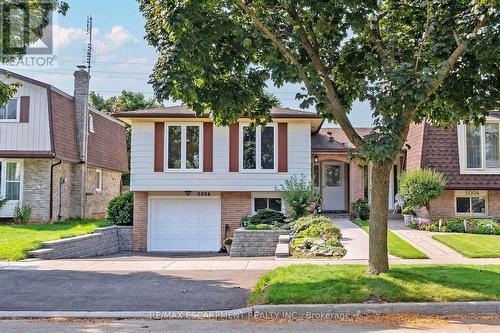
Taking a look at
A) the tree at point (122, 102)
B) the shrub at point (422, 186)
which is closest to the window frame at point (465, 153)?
the shrub at point (422, 186)

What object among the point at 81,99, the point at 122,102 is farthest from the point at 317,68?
the point at 122,102

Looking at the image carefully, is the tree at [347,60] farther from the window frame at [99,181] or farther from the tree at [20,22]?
the window frame at [99,181]

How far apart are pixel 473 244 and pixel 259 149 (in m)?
9.18

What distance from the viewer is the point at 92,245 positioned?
656 inches

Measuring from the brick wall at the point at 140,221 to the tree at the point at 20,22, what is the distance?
8.39 metres

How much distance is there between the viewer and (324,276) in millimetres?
9172

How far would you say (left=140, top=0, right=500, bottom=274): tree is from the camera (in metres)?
8.09

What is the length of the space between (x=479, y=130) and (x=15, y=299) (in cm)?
1779

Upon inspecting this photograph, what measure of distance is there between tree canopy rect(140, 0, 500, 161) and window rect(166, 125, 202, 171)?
10.1 meters

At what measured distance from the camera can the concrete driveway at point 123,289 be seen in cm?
837

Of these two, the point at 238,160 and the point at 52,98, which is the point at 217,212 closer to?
the point at 238,160

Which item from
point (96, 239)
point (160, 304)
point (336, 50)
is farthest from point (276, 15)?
point (96, 239)

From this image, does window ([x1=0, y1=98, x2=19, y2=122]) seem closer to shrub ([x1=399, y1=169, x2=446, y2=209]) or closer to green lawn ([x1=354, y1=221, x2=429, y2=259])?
green lawn ([x1=354, y1=221, x2=429, y2=259])

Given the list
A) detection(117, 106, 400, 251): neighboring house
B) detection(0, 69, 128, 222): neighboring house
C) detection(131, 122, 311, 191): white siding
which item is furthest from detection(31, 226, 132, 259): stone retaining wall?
detection(0, 69, 128, 222): neighboring house
